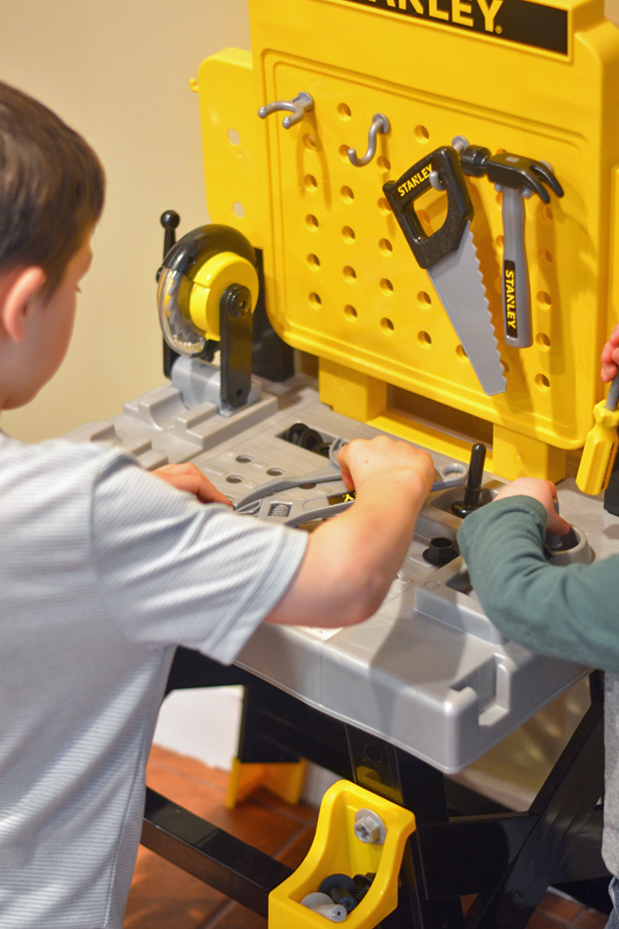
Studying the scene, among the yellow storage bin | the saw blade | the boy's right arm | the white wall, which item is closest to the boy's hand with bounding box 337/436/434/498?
the boy's right arm

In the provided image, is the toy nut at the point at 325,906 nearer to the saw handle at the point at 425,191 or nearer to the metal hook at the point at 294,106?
the saw handle at the point at 425,191

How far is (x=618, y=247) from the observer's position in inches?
33.8

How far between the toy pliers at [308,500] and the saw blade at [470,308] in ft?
0.28

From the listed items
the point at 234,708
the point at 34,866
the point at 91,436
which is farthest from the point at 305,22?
the point at 234,708

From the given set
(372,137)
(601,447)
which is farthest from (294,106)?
(601,447)

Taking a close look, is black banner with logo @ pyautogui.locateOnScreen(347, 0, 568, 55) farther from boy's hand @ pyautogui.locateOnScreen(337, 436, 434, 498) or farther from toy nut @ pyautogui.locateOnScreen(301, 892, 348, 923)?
toy nut @ pyautogui.locateOnScreen(301, 892, 348, 923)

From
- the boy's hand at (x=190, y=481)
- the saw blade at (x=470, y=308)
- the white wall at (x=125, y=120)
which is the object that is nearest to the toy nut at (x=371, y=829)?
the boy's hand at (x=190, y=481)

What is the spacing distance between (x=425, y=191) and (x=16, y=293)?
1.38ft

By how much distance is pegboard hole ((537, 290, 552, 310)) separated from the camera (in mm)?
914

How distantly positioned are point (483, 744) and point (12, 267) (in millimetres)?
449

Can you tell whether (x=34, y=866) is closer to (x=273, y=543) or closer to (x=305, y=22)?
(x=273, y=543)

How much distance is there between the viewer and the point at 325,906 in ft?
2.77

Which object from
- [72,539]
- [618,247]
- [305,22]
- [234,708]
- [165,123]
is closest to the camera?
[72,539]

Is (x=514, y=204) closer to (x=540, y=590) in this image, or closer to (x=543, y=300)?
(x=543, y=300)
